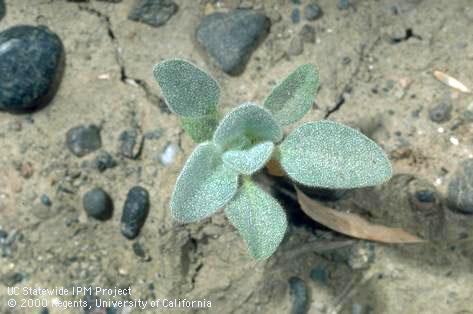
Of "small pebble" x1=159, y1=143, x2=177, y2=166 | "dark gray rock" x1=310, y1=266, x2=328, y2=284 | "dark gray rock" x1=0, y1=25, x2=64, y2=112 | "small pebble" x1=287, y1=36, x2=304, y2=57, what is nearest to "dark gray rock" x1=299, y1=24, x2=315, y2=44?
"small pebble" x1=287, y1=36, x2=304, y2=57

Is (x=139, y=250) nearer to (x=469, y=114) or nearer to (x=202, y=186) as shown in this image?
(x=202, y=186)

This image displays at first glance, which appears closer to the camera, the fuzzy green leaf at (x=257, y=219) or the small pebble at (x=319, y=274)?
the fuzzy green leaf at (x=257, y=219)

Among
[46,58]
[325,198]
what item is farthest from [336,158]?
[46,58]

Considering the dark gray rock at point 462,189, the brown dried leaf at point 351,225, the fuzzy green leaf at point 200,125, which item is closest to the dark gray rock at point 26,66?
the fuzzy green leaf at point 200,125

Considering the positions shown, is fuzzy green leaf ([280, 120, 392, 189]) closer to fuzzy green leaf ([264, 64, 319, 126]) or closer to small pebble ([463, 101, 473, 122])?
fuzzy green leaf ([264, 64, 319, 126])

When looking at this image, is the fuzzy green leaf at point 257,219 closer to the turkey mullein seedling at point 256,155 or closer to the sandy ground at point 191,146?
the turkey mullein seedling at point 256,155

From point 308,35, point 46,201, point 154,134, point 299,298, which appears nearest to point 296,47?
point 308,35
